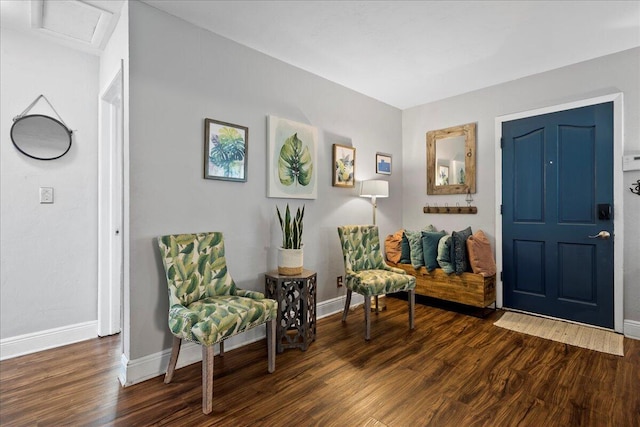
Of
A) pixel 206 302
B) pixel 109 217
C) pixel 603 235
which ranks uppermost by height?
pixel 109 217

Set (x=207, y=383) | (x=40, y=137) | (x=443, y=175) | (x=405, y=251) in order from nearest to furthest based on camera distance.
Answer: (x=207, y=383), (x=40, y=137), (x=405, y=251), (x=443, y=175)

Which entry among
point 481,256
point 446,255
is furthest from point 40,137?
point 481,256

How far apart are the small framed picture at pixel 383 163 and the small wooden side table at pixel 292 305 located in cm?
196

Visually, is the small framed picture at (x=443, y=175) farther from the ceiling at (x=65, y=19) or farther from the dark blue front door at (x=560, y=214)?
the ceiling at (x=65, y=19)

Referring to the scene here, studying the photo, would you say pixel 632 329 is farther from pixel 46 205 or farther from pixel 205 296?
pixel 46 205

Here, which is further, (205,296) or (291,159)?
(291,159)

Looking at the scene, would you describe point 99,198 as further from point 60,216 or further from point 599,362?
point 599,362

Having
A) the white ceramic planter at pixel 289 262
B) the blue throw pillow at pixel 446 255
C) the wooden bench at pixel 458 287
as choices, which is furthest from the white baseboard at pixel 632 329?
the white ceramic planter at pixel 289 262

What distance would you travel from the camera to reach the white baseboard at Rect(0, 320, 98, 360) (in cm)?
235

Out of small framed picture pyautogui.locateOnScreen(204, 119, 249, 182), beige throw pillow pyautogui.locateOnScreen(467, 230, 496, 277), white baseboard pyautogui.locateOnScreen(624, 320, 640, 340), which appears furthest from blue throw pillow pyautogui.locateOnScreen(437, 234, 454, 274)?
small framed picture pyautogui.locateOnScreen(204, 119, 249, 182)

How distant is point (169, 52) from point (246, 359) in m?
2.28

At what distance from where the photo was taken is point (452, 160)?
12.8 ft

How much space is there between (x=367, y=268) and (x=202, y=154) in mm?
1911

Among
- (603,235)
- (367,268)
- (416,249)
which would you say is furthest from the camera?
(416,249)
